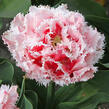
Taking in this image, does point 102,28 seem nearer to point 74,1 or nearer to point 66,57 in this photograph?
point 74,1

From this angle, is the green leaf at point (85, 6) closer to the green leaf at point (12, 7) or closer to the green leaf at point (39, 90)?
the green leaf at point (12, 7)

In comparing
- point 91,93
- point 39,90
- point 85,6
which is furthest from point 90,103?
point 85,6

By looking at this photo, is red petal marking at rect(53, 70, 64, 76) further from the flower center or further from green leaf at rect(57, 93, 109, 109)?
green leaf at rect(57, 93, 109, 109)

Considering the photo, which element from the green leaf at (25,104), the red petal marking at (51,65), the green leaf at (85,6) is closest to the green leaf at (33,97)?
the green leaf at (25,104)

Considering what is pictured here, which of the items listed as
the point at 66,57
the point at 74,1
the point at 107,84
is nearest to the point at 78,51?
the point at 66,57

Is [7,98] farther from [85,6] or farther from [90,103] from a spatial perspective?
[85,6]
